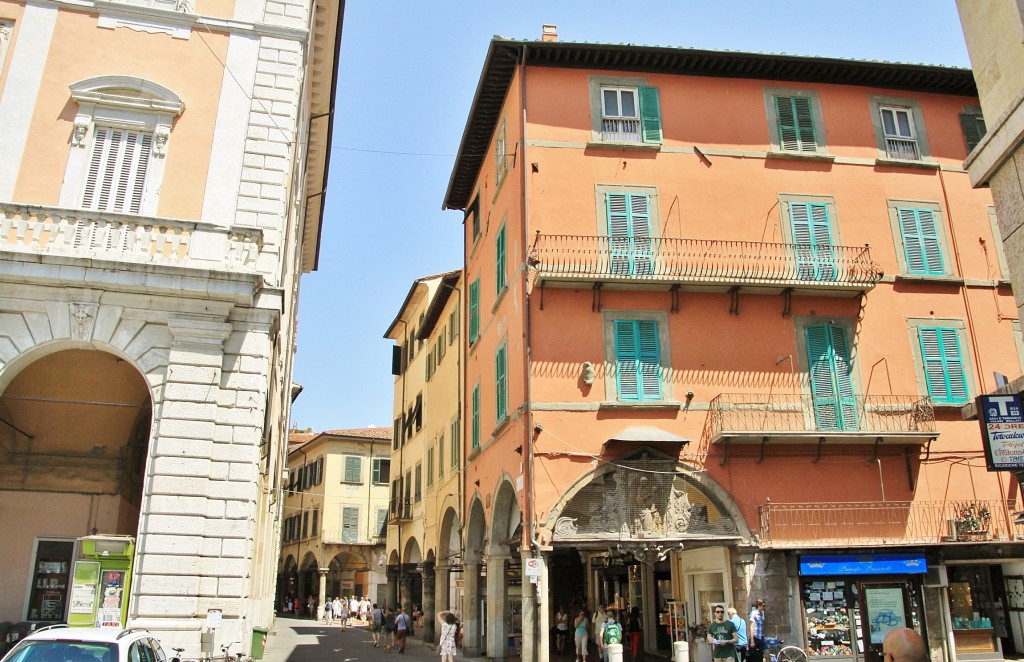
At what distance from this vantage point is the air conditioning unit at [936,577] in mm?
18125

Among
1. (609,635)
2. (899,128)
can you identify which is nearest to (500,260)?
(609,635)

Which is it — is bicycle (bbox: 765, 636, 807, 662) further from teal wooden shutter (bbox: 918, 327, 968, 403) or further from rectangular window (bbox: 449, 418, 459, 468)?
rectangular window (bbox: 449, 418, 459, 468)

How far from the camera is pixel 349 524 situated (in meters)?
51.8

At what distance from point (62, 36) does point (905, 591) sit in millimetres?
20229

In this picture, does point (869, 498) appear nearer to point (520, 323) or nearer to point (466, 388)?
point (520, 323)

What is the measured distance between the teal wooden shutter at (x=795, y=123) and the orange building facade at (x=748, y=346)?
4.0 inches

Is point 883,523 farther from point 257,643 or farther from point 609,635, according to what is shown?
point 257,643

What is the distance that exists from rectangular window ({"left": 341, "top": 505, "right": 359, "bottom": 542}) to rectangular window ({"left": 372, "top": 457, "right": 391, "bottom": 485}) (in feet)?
8.05

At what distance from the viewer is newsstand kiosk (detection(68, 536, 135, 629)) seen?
41.8ft

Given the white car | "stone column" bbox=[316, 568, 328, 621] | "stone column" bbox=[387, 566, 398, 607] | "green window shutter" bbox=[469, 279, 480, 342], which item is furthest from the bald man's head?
"stone column" bbox=[316, 568, 328, 621]

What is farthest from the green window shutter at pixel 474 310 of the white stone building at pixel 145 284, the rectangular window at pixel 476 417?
the white stone building at pixel 145 284

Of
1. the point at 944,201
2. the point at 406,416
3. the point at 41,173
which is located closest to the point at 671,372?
the point at 944,201

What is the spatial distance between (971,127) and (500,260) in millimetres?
→ 12961

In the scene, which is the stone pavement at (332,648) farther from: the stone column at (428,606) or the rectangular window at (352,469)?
the rectangular window at (352,469)
